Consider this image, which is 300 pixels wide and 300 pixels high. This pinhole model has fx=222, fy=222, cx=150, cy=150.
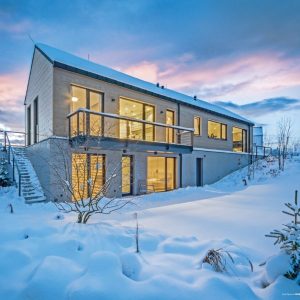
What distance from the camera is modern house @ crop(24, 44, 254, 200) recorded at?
990cm

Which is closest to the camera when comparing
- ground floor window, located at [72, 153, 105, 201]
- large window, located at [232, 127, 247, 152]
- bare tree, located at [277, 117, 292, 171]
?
ground floor window, located at [72, 153, 105, 201]

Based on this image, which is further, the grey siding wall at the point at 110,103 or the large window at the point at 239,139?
the large window at the point at 239,139

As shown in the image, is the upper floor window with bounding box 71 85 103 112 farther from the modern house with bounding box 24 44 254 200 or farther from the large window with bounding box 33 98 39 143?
the large window with bounding box 33 98 39 143

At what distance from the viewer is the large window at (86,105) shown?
992cm

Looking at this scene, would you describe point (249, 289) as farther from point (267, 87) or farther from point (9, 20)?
point (267, 87)

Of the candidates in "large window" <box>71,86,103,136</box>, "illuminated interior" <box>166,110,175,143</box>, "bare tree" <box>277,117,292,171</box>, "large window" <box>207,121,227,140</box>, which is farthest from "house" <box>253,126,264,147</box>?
"large window" <box>71,86,103,136</box>

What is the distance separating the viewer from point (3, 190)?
10039 millimetres

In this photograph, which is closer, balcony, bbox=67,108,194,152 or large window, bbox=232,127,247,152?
balcony, bbox=67,108,194,152

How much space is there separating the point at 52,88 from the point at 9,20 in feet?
10.6

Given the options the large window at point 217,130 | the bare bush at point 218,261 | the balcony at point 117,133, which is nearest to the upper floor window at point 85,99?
the balcony at point 117,133

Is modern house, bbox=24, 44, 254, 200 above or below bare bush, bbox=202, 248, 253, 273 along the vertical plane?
above

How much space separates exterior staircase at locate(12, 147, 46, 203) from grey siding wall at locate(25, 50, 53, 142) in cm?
164

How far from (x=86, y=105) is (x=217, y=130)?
11951 millimetres

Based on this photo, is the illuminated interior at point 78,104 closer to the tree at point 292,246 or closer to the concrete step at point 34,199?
the concrete step at point 34,199
